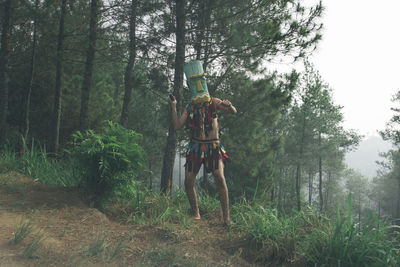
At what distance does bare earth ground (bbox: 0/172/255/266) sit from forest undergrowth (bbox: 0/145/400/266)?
0.03 meters

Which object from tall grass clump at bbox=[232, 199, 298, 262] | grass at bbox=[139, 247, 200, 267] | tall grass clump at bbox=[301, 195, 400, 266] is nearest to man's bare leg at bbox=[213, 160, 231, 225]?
tall grass clump at bbox=[232, 199, 298, 262]

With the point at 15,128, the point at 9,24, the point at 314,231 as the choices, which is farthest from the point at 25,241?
the point at 15,128

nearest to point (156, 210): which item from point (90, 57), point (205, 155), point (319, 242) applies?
point (205, 155)

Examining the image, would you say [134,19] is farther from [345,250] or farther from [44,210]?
[345,250]

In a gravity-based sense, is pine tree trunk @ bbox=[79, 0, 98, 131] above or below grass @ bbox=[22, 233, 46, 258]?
above

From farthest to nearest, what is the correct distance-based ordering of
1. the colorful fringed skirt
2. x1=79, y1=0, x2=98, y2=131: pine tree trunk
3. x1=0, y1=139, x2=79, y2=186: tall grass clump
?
x1=79, y1=0, x2=98, y2=131: pine tree trunk, x1=0, y1=139, x2=79, y2=186: tall grass clump, the colorful fringed skirt

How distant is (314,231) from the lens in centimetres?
281

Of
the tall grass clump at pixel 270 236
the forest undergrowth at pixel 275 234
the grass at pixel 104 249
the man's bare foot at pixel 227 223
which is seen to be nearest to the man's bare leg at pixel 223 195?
the man's bare foot at pixel 227 223

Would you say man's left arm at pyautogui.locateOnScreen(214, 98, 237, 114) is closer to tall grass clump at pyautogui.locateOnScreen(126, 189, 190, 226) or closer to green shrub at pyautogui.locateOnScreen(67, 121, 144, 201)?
green shrub at pyautogui.locateOnScreen(67, 121, 144, 201)

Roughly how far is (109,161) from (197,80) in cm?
165

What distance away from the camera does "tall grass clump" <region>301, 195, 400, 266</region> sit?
7.43ft

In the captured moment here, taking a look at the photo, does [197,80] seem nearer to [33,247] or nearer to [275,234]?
[275,234]

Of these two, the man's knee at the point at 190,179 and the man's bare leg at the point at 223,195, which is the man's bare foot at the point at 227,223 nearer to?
the man's bare leg at the point at 223,195

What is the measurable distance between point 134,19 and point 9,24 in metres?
4.04
